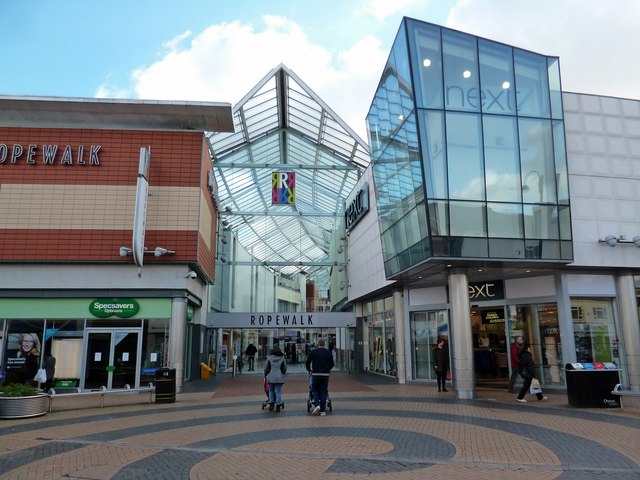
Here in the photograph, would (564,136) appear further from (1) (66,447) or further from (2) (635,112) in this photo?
(1) (66,447)

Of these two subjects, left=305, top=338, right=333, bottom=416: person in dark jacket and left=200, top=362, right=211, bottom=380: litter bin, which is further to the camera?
left=200, top=362, right=211, bottom=380: litter bin

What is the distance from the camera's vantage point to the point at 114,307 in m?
17.9

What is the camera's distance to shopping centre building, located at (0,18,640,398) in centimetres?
1508

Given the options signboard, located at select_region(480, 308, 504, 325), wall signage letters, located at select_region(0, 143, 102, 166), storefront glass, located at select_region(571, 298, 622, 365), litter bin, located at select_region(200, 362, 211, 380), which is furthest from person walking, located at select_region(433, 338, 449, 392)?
wall signage letters, located at select_region(0, 143, 102, 166)

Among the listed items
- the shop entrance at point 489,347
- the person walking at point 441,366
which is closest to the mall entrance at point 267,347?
the shop entrance at point 489,347

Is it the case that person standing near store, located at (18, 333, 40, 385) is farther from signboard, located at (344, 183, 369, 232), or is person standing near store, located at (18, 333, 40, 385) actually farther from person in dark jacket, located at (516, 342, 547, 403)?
person in dark jacket, located at (516, 342, 547, 403)

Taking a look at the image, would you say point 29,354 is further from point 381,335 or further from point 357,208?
point 357,208

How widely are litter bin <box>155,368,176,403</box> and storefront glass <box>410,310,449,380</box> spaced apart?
9328 mm

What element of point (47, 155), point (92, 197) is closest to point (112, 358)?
point (92, 197)

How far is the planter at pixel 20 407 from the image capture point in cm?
1146

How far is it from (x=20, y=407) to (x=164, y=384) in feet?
12.2

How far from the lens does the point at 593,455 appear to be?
741 cm

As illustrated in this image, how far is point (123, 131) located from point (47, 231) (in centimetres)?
440

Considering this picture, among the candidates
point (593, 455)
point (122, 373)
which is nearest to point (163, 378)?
point (122, 373)
